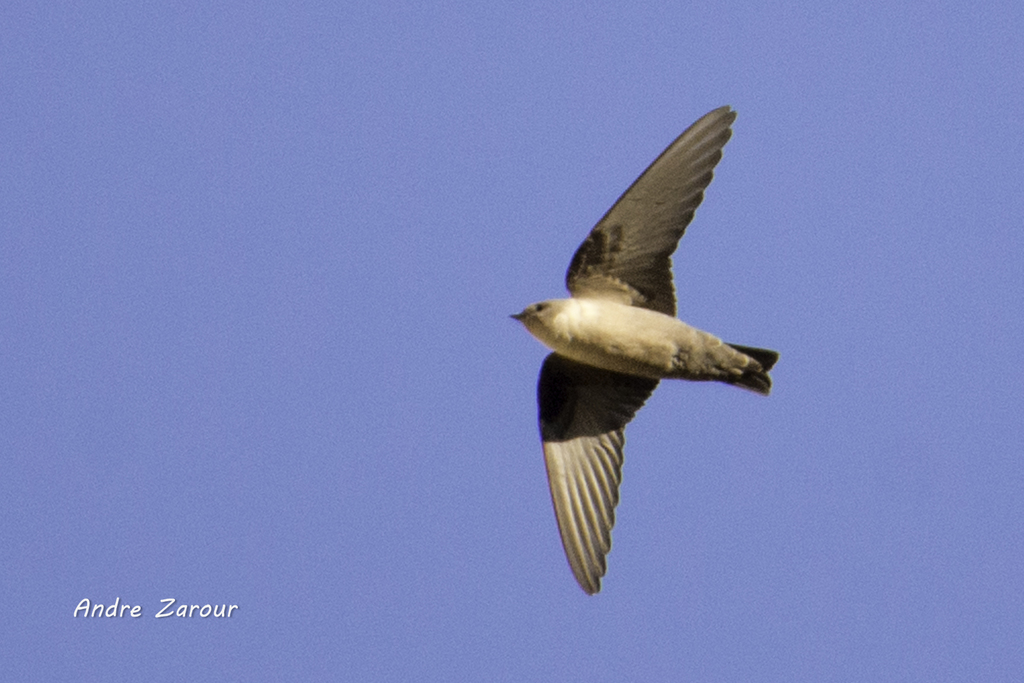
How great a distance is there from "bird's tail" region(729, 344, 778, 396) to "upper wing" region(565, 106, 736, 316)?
0.36 meters

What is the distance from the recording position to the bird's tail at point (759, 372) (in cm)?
567

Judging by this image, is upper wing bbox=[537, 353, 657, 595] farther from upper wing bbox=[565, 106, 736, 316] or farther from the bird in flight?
upper wing bbox=[565, 106, 736, 316]

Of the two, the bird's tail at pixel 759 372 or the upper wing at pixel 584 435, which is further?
the upper wing at pixel 584 435

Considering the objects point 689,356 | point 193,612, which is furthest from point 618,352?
point 193,612

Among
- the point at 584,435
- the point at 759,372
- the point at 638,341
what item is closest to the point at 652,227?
the point at 638,341

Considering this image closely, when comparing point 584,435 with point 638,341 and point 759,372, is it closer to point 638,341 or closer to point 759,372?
point 638,341

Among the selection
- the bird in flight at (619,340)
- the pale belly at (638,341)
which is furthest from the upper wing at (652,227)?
the pale belly at (638,341)

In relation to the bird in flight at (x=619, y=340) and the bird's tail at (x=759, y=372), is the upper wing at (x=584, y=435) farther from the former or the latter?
the bird's tail at (x=759, y=372)

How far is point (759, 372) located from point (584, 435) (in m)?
0.82

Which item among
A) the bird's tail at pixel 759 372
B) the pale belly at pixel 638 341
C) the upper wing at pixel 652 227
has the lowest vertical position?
the bird's tail at pixel 759 372

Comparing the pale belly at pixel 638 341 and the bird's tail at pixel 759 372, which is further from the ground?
the pale belly at pixel 638 341

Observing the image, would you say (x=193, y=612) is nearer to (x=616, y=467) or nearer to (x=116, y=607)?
(x=116, y=607)

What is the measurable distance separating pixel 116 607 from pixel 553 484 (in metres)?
1.94

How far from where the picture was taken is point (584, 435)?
6.02 m
